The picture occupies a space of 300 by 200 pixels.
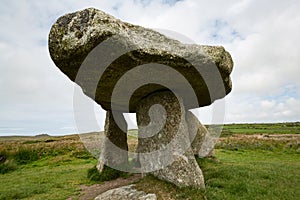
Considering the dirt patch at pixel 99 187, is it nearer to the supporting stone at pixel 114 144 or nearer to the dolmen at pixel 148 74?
the supporting stone at pixel 114 144

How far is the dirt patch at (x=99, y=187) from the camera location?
9.43 m

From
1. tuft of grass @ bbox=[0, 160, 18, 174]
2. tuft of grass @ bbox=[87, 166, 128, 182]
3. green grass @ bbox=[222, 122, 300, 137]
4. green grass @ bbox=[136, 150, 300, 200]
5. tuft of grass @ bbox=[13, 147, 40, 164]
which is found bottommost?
green grass @ bbox=[136, 150, 300, 200]

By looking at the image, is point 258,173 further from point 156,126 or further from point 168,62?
point 168,62

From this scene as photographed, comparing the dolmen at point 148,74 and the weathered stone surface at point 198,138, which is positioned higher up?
the dolmen at point 148,74

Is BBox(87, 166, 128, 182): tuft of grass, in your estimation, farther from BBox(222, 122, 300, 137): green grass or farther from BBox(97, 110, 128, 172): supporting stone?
BBox(222, 122, 300, 137): green grass

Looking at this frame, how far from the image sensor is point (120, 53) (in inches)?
247

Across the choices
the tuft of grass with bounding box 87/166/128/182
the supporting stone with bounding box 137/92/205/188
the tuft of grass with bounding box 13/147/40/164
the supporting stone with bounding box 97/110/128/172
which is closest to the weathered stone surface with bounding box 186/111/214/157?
the supporting stone with bounding box 97/110/128/172

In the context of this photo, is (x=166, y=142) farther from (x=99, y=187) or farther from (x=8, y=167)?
(x=8, y=167)

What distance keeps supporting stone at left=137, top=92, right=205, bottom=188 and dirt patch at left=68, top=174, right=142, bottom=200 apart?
190 centimetres

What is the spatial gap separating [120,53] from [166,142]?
4201 mm

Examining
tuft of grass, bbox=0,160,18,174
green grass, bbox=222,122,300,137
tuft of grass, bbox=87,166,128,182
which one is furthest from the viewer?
green grass, bbox=222,122,300,137

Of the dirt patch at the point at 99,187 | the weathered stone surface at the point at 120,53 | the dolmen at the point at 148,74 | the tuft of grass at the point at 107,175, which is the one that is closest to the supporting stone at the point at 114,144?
the tuft of grass at the point at 107,175

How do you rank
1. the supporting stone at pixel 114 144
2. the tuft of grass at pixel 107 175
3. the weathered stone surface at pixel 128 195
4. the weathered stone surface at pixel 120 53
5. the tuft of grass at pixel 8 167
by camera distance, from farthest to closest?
the tuft of grass at pixel 8 167, the supporting stone at pixel 114 144, the tuft of grass at pixel 107 175, the weathered stone surface at pixel 128 195, the weathered stone surface at pixel 120 53

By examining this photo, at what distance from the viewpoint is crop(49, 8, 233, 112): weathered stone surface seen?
18.9ft
